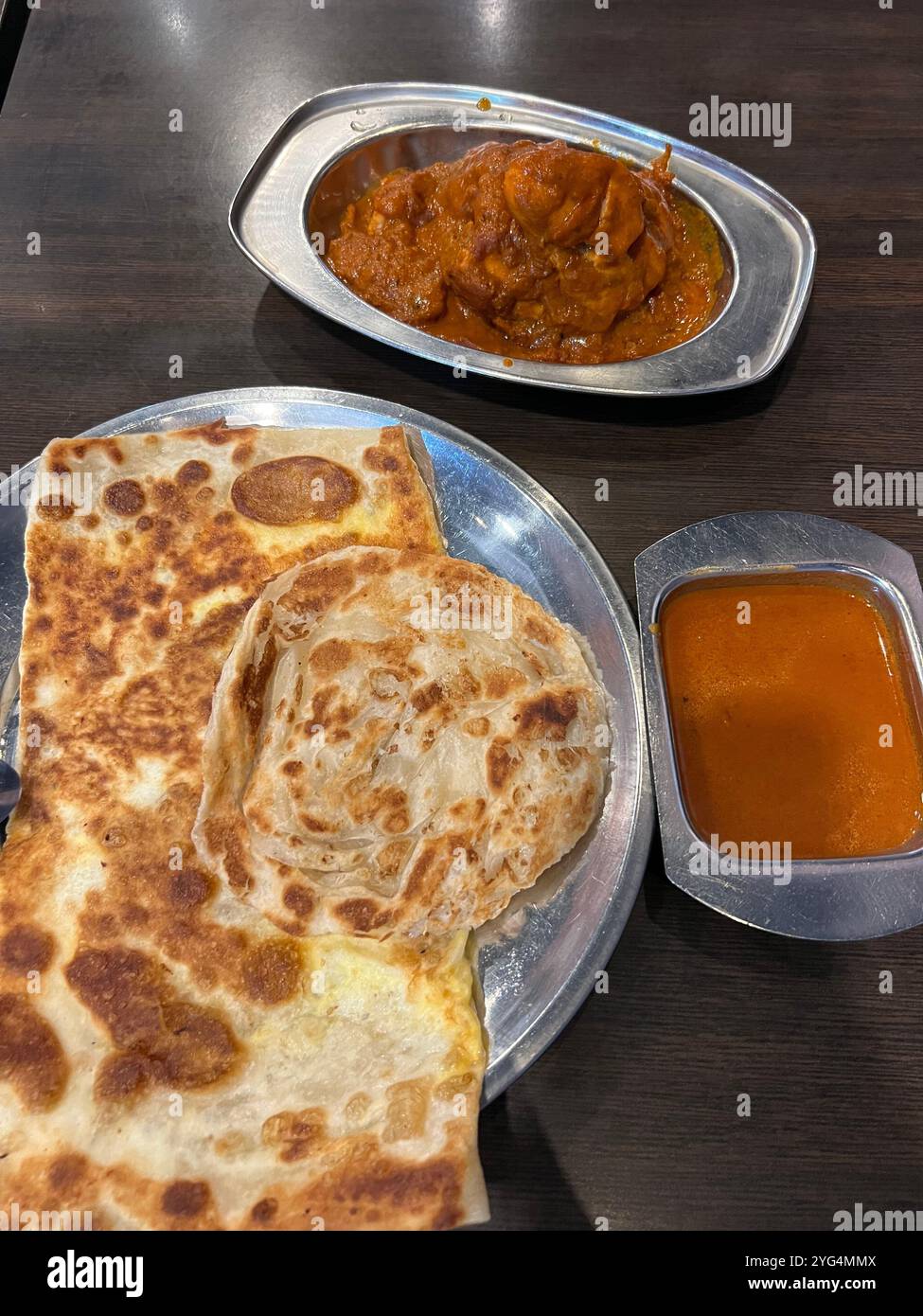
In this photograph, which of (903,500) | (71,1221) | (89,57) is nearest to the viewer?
(71,1221)

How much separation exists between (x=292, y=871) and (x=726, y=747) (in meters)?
0.96

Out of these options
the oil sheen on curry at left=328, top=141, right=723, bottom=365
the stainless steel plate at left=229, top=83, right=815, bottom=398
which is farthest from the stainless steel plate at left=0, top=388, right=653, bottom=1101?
the oil sheen on curry at left=328, top=141, right=723, bottom=365

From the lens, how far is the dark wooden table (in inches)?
65.0

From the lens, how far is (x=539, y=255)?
2158mm

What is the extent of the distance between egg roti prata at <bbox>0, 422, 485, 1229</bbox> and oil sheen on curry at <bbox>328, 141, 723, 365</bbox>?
82 centimetres

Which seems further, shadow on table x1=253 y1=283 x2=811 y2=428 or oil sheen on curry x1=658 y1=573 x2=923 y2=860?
shadow on table x1=253 y1=283 x2=811 y2=428

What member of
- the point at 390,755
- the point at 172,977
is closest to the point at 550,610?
the point at 390,755

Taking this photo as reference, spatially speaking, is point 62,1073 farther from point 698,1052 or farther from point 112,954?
point 698,1052

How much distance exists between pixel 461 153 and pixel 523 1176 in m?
2.84

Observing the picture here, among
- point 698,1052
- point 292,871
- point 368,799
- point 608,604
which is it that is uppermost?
point 608,604

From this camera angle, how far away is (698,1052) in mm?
1704

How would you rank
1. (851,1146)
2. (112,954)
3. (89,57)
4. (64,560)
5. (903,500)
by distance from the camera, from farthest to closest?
(89,57) < (903,500) < (64,560) < (851,1146) < (112,954)

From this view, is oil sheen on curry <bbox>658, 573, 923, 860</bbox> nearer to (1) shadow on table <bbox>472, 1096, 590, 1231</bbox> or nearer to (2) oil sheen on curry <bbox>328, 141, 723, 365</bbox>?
(1) shadow on table <bbox>472, 1096, 590, 1231</bbox>

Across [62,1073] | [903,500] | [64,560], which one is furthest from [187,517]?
[903,500]
